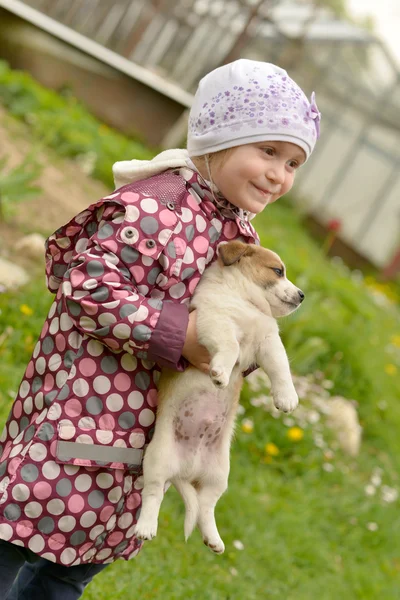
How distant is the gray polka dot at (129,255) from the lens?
177 centimetres

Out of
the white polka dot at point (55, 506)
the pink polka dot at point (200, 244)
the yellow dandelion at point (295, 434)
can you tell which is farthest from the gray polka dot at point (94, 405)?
the yellow dandelion at point (295, 434)

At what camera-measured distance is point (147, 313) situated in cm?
173

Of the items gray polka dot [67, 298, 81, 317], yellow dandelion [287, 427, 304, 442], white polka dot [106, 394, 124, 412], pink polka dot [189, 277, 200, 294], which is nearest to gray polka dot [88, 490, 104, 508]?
white polka dot [106, 394, 124, 412]

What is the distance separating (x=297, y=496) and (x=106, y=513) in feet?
8.78

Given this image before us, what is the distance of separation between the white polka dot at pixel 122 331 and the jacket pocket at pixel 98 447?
0.25 metres

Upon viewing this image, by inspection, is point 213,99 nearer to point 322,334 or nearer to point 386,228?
point 322,334

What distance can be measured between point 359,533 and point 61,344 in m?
3.10

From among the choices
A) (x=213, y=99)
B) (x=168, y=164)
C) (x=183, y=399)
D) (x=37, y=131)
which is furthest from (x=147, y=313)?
(x=37, y=131)

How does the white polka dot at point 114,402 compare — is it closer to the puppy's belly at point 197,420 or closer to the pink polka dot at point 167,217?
the puppy's belly at point 197,420

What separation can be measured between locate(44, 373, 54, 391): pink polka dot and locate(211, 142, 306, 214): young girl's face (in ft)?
2.06

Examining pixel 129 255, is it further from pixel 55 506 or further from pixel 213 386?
pixel 55 506

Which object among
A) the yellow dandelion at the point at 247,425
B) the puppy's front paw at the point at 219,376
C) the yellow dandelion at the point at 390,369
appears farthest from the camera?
the yellow dandelion at the point at 390,369

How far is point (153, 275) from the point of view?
1.82 metres

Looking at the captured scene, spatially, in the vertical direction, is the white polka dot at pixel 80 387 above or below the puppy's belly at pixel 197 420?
below
